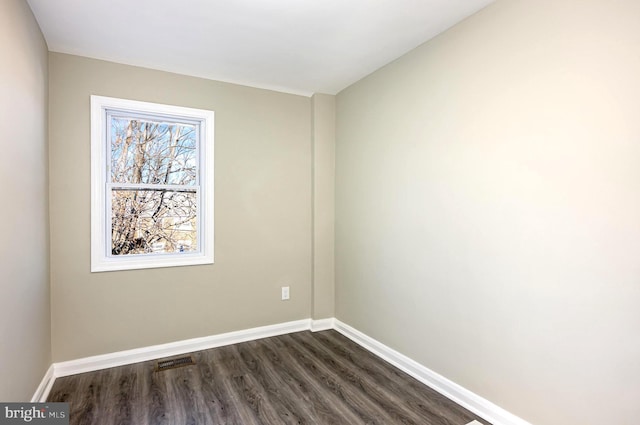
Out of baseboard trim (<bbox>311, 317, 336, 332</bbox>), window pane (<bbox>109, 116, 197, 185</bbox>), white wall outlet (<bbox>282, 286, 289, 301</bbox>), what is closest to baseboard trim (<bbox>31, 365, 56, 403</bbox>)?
window pane (<bbox>109, 116, 197, 185</bbox>)

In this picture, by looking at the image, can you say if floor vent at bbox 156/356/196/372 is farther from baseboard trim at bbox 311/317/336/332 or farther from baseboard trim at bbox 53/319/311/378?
baseboard trim at bbox 311/317/336/332

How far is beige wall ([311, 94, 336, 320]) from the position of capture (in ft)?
11.4

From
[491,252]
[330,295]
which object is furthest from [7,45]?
[330,295]

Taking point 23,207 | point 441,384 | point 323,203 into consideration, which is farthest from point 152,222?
point 441,384

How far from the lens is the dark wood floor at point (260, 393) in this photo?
2.04 metres

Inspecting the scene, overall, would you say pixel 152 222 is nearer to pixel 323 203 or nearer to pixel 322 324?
pixel 323 203

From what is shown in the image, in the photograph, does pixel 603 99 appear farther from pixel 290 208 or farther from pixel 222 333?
pixel 222 333

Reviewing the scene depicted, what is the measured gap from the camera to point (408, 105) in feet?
8.46

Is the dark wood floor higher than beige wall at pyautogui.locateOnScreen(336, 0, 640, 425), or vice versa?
beige wall at pyautogui.locateOnScreen(336, 0, 640, 425)

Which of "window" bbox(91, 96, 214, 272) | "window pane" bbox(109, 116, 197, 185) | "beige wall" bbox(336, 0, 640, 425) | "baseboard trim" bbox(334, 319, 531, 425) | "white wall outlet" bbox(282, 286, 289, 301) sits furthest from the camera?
"white wall outlet" bbox(282, 286, 289, 301)

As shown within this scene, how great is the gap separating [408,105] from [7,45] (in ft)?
7.82

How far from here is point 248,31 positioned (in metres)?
2.27

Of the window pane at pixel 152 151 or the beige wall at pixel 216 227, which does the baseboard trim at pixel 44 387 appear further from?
the window pane at pixel 152 151

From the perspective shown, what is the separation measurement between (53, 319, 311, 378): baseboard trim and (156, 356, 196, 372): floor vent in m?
0.10
